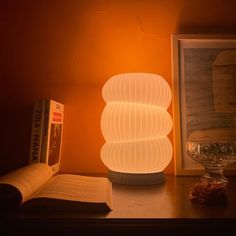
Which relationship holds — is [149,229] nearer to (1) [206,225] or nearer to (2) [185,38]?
(1) [206,225]

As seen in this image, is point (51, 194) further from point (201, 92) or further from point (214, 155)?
point (201, 92)

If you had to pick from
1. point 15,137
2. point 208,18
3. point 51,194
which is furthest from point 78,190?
point 208,18

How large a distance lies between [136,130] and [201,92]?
38cm

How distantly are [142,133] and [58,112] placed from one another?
0.36 meters

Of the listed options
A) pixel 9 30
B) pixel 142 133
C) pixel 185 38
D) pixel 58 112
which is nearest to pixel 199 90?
pixel 185 38

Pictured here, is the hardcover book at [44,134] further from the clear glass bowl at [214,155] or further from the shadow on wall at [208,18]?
the shadow on wall at [208,18]

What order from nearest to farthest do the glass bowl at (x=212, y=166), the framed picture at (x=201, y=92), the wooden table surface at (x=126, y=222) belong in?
1. the wooden table surface at (x=126, y=222)
2. the glass bowl at (x=212, y=166)
3. the framed picture at (x=201, y=92)

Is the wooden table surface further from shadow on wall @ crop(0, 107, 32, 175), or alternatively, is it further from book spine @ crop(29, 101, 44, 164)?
shadow on wall @ crop(0, 107, 32, 175)

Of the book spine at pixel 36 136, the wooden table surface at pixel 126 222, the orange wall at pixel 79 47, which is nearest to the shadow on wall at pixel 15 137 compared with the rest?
the orange wall at pixel 79 47

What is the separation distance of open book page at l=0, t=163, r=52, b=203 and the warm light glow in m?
0.21

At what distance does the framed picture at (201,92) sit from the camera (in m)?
0.98

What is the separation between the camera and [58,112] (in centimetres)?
97

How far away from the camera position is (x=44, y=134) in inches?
35.3

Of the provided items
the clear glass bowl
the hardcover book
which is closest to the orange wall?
the hardcover book
